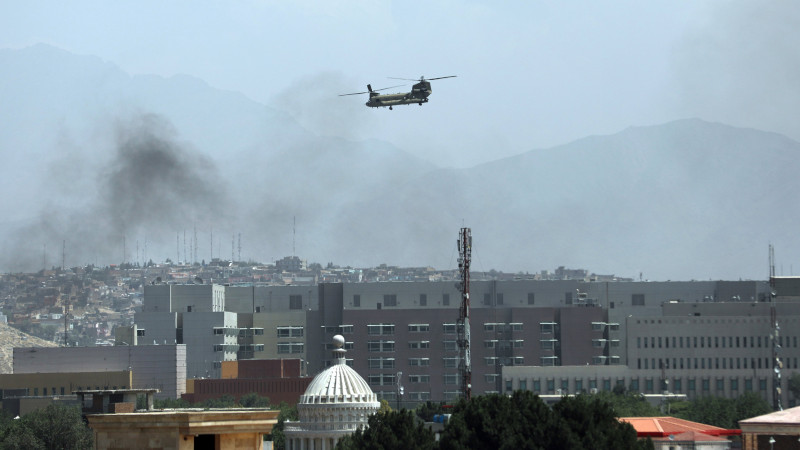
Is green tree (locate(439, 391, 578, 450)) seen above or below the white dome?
below

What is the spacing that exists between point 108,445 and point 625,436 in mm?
87986

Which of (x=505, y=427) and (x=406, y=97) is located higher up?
(x=406, y=97)

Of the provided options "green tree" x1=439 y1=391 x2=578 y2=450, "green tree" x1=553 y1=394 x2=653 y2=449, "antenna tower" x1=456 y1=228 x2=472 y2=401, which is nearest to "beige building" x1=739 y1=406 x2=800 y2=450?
"green tree" x1=553 y1=394 x2=653 y2=449

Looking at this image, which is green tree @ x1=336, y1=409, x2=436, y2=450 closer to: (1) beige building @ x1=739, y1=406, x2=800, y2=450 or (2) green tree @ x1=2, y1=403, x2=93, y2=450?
(1) beige building @ x1=739, y1=406, x2=800, y2=450

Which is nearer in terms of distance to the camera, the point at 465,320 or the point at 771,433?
the point at 771,433

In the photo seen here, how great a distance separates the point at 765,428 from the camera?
150 metres

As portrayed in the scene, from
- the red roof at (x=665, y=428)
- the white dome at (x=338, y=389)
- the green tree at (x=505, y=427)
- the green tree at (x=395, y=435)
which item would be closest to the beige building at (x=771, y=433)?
the red roof at (x=665, y=428)

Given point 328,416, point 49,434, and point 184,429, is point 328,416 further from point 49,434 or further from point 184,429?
point 184,429

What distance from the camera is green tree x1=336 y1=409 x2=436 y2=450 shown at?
143 metres

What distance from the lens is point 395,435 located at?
14475cm

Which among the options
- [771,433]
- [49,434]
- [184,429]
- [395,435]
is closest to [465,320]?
[395,435]

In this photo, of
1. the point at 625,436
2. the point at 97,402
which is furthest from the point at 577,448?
the point at 97,402

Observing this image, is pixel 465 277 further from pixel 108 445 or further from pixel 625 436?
pixel 108 445

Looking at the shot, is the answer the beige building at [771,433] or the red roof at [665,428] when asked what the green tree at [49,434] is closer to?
the red roof at [665,428]
